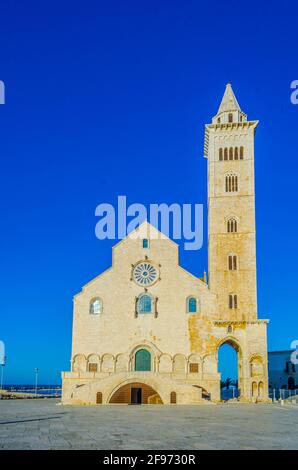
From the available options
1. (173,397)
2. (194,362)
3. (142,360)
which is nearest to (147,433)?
(173,397)

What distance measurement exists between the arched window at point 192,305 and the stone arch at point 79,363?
32.4 ft

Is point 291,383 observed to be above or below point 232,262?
below

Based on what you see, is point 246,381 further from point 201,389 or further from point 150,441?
point 150,441

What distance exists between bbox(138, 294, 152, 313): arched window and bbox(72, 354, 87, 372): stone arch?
6288mm

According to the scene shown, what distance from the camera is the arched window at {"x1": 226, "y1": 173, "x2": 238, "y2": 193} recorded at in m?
52.6

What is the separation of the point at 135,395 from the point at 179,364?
4.64m

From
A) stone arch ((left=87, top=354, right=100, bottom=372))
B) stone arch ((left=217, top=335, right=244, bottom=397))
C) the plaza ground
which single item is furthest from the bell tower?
the plaza ground

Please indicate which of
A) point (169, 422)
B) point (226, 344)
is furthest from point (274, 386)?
point (169, 422)

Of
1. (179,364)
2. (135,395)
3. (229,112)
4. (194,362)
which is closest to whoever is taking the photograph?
(135,395)

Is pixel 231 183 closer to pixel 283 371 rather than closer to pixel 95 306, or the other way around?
pixel 95 306

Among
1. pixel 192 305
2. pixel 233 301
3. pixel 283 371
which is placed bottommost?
pixel 283 371

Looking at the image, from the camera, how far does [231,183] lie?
52688 mm

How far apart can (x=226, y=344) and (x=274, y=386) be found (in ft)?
101
